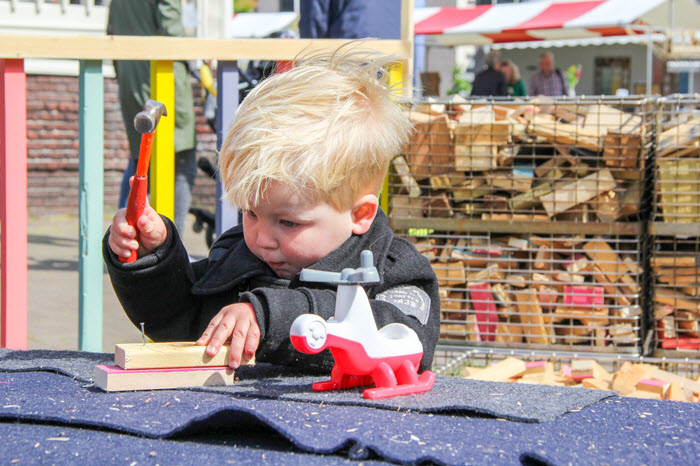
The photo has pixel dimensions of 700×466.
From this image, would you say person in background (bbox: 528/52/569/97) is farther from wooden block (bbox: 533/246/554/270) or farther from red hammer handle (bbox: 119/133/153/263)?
red hammer handle (bbox: 119/133/153/263)

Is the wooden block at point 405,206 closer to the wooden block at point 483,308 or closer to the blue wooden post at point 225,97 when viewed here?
the wooden block at point 483,308

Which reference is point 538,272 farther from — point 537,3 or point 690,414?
point 537,3

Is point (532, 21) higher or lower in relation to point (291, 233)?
higher

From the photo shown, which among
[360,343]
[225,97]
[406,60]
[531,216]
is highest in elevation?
[406,60]

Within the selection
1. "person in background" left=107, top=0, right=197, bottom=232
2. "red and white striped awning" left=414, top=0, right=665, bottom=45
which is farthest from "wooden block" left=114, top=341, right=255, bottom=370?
"red and white striped awning" left=414, top=0, right=665, bottom=45

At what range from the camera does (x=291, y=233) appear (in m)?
1.84

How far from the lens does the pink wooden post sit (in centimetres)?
274

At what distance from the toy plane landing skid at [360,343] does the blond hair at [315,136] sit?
0.29 meters

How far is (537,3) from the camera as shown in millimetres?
16172

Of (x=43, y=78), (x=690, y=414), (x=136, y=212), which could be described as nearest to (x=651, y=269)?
(x=690, y=414)

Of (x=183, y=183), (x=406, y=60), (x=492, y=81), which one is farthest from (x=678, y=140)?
(x=492, y=81)

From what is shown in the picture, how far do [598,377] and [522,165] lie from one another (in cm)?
96

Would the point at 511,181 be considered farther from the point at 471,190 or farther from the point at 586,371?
the point at 586,371

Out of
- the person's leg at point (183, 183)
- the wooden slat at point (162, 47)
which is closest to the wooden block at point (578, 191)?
the wooden slat at point (162, 47)
